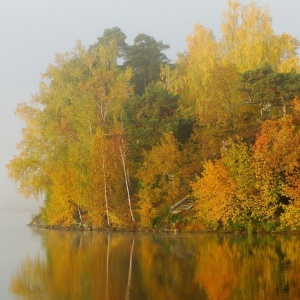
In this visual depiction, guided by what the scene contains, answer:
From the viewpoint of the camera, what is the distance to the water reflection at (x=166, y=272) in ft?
49.8

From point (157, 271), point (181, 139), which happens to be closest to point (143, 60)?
point (181, 139)

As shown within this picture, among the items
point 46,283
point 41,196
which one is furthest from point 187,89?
point 46,283

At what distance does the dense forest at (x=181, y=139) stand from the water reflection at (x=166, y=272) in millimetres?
7039

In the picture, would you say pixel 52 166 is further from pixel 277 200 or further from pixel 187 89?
pixel 277 200

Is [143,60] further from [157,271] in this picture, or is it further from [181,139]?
[157,271]

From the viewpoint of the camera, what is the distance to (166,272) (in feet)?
62.5

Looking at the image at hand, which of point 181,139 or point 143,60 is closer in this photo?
point 181,139

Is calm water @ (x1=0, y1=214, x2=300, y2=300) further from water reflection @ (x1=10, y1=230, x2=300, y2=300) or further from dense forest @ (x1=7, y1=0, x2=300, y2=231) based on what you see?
dense forest @ (x1=7, y1=0, x2=300, y2=231)

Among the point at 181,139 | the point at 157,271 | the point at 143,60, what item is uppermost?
the point at 143,60

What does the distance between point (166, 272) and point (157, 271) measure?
48 centimetres

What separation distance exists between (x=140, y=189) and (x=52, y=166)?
42.1 ft

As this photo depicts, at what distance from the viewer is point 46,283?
1770 cm

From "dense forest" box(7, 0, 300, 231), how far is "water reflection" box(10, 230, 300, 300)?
704cm

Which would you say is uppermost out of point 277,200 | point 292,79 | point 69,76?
point 69,76
